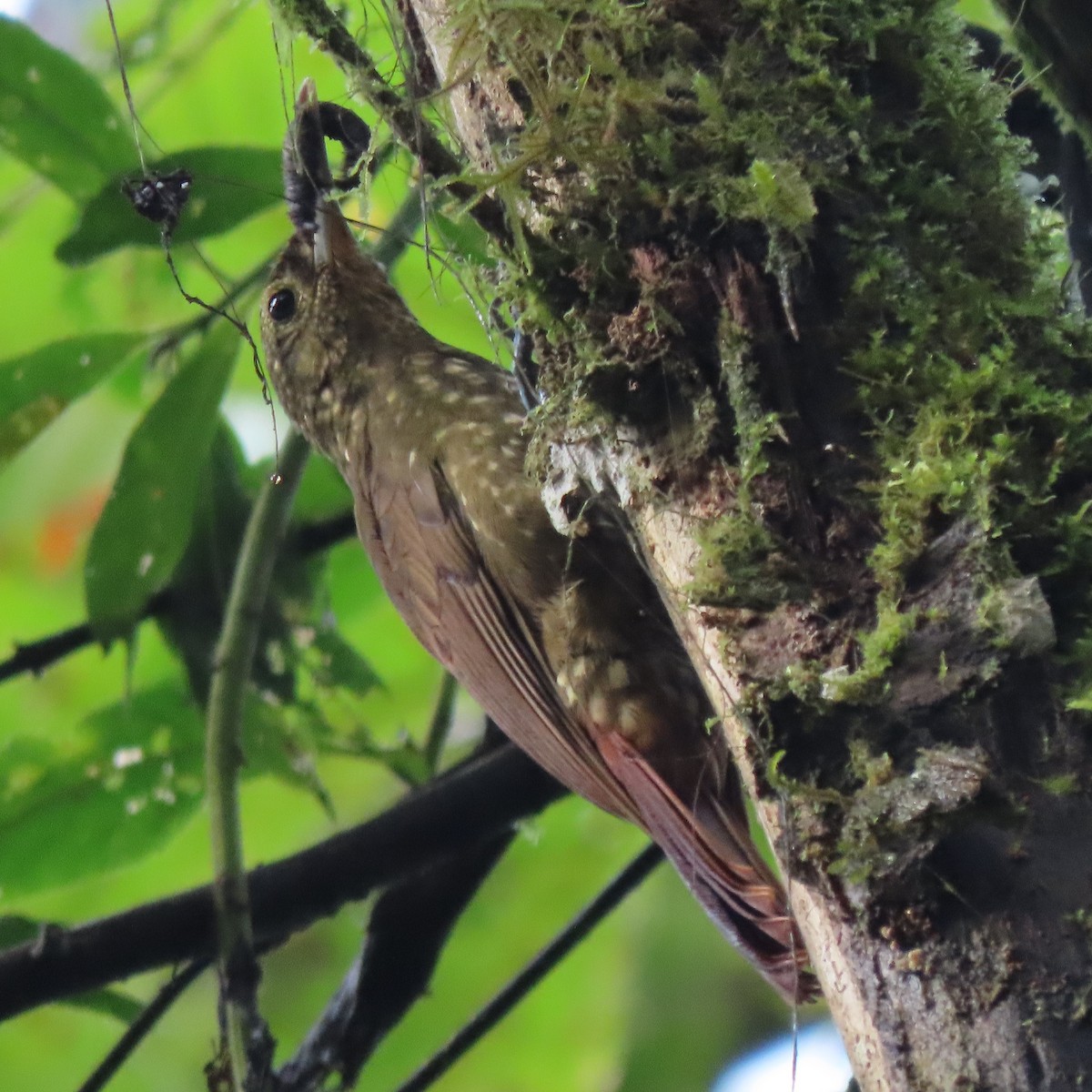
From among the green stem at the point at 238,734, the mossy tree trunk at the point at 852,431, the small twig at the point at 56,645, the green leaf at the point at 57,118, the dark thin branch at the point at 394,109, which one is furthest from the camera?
the small twig at the point at 56,645

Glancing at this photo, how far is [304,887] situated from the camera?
217cm

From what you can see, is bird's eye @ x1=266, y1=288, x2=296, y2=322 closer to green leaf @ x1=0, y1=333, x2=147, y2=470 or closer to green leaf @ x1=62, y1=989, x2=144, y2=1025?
green leaf @ x1=0, y1=333, x2=147, y2=470

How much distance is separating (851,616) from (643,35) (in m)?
0.64

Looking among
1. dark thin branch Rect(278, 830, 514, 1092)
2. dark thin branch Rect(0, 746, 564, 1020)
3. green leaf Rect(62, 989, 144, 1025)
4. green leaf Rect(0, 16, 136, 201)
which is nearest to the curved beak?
green leaf Rect(0, 16, 136, 201)

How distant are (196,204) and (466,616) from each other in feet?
2.88

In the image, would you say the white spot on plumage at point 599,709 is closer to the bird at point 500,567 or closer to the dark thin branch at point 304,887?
the bird at point 500,567

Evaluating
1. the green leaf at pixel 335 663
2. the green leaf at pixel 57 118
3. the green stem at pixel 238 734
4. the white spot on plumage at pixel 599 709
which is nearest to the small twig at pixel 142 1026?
the green stem at pixel 238 734

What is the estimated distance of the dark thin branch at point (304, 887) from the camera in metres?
2.05

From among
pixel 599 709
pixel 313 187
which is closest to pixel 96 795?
pixel 599 709

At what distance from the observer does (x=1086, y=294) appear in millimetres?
1878

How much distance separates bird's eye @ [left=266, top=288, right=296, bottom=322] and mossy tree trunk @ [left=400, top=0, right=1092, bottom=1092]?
1219 mm

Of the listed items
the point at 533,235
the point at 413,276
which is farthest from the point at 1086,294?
the point at 413,276

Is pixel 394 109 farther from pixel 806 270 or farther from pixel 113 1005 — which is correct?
pixel 113 1005

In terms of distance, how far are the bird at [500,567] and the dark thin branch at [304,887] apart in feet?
0.45
